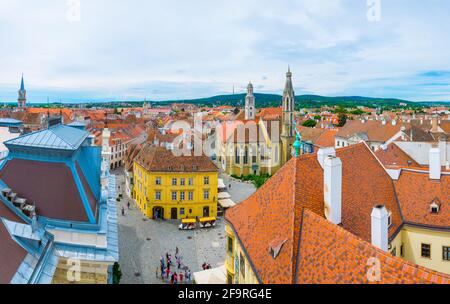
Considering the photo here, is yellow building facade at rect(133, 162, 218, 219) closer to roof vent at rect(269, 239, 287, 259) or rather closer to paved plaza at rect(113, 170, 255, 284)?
paved plaza at rect(113, 170, 255, 284)

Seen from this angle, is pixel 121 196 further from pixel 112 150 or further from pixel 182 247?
pixel 112 150

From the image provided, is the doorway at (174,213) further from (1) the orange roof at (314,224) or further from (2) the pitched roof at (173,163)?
(1) the orange roof at (314,224)

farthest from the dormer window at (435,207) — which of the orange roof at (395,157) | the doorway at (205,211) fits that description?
the doorway at (205,211)

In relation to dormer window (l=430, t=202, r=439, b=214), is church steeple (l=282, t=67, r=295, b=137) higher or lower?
higher

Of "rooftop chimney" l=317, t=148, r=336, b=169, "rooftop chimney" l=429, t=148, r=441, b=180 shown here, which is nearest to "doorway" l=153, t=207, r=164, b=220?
"rooftop chimney" l=317, t=148, r=336, b=169

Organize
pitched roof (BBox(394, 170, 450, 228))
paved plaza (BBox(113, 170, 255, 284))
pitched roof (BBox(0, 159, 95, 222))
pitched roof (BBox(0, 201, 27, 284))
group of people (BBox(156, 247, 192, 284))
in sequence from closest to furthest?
pitched roof (BBox(0, 201, 27, 284)), pitched roof (BBox(0, 159, 95, 222)), pitched roof (BBox(394, 170, 450, 228)), group of people (BBox(156, 247, 192, 284)), paved plaza (BBox(113, 170, 255, 284))

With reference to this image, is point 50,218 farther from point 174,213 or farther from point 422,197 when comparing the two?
point 174,213

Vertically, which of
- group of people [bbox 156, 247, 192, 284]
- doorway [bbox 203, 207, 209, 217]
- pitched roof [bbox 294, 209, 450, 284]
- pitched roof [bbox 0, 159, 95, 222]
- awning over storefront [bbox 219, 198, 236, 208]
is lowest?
group of people [bbox 156, 247, 192, 284]
